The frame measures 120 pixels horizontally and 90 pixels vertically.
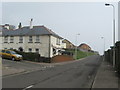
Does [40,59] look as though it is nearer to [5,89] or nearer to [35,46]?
[35,46]

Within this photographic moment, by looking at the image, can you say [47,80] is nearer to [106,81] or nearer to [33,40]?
[106,81]

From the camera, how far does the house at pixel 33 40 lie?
167 feet

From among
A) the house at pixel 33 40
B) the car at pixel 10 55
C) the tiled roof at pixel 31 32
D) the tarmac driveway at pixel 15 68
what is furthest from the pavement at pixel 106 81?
the tiled roof at pixel 31 32

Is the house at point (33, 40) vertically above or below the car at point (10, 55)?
above

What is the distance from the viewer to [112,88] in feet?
40.1

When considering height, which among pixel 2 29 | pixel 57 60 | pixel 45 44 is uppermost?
pixel 2 29

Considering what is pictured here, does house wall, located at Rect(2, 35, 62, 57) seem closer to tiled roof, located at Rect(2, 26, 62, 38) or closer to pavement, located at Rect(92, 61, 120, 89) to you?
tiled roof, located at Rect(2, 26, 62, 38)

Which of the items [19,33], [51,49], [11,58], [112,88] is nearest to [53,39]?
[51,49]

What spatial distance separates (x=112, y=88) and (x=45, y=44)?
129ft

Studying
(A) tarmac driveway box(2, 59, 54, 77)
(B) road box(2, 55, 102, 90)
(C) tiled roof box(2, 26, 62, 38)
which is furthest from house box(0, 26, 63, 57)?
(B) road box(2, 55, 102, 90)

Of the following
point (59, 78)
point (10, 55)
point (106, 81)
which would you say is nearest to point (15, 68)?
point (59, 78)

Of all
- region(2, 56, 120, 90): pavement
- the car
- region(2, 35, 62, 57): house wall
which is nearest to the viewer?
region(2, 56, 120, 90): pavement

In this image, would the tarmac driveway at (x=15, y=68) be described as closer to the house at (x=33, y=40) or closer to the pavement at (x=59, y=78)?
the pavement at (x=59, y=78)

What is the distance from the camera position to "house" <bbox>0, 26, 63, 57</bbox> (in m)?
50.9
